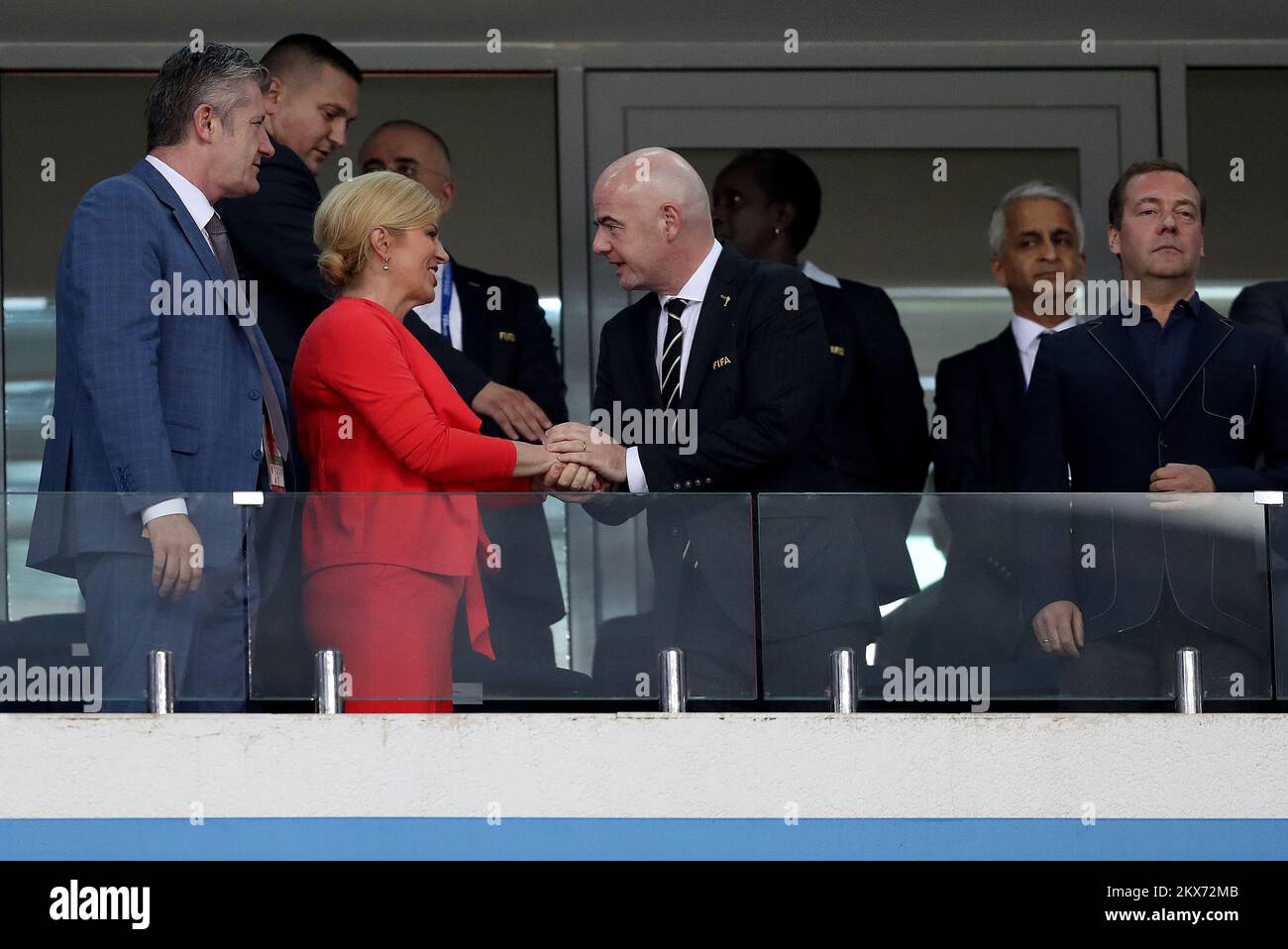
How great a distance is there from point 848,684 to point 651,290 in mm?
1027

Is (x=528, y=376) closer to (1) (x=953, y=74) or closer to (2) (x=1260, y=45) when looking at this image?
(1) (x=953, y=74)

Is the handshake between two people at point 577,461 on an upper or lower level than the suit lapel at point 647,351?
lower

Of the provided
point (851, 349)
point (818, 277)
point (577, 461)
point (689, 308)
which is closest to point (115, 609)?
point (577, 461)

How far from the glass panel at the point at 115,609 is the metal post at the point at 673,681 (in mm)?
838

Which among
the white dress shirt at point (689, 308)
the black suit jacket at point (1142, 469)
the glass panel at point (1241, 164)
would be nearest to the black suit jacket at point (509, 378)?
the white dress shirt at point (689, 308)

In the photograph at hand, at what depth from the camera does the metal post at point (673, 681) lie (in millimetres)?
4152

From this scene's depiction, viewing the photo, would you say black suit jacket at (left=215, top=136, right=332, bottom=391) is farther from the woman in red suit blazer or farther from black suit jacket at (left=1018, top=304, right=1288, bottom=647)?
black suit jacket at (left=1018, top=304, right=1288, bottom=647)

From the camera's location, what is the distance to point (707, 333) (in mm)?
4414

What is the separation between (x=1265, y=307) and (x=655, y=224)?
5.40ft

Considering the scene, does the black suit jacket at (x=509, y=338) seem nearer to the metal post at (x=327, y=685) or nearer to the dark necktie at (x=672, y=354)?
the dark necktie at (x=672, y=354)

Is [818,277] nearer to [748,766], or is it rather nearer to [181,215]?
[748,766]

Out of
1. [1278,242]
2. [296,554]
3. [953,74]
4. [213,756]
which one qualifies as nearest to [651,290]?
[296,554]

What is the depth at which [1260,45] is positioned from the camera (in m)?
7.12

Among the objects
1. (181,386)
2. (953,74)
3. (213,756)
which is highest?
(953,74)
